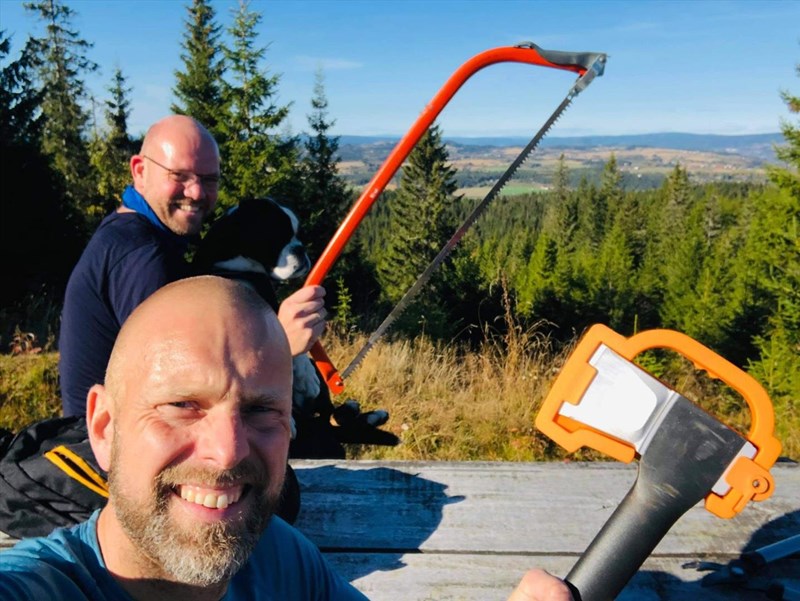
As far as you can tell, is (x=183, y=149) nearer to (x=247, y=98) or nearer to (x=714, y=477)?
(x=714, y=477)

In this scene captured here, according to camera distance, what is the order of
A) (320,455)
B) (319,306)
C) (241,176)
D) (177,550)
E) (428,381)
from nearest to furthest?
1. (177,550)
2. (319,306)
3. (320,455)
4. (428,381)
5. (241,176)

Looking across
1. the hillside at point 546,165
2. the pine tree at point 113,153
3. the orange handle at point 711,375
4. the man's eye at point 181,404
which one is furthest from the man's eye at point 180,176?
the hillside at point 546,165

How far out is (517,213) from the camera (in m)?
106

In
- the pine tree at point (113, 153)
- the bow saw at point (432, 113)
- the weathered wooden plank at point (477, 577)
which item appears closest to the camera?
the weathered wooden plank at point (477, 577)

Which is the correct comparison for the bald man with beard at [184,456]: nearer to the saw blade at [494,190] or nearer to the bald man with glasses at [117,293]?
the bald man with glasses at [117,293]

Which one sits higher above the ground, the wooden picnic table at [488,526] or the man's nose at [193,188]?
the man's nose at [193,188]

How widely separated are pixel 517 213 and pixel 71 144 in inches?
3254

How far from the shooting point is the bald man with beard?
967 millimetres

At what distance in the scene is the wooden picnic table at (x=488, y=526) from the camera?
156 cm

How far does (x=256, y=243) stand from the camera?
3.36 meters

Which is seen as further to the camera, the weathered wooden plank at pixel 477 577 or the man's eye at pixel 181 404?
the weathered wooden plank at pixel 477 577

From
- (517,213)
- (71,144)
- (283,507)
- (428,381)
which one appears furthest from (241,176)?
(517,213)

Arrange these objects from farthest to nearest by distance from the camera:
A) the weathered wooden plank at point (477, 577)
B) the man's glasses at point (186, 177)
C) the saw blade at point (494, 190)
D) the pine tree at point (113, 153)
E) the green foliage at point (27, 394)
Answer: the pine tree at point (113, 153) < the green foliage at point (27, 394) < the saw blade at point (494, 190) < the man's glasses at point (186, 177) < the weathered wooden plank at point (477, 577)

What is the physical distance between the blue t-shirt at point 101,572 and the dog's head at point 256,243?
217 centimetres
